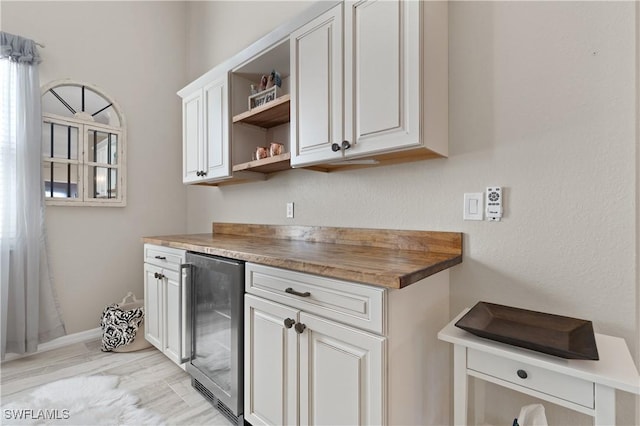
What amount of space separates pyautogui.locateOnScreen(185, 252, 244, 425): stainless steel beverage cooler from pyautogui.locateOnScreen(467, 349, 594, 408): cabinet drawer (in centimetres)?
105

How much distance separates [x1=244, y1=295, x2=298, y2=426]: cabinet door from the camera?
1.31m

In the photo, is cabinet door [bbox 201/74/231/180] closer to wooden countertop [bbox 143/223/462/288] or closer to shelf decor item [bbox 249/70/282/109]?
shelf decor item [bbox 249/70/282/109]

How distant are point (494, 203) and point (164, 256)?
205 cm

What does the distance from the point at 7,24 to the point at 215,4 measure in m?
1.60

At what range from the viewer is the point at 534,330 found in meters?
1.05

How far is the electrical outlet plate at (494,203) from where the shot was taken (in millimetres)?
1360

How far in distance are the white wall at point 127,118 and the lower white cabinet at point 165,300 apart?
0.76 m

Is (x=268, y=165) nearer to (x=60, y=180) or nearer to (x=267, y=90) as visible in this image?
(x=267, y=90)

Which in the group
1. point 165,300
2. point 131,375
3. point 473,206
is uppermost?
point 473,206

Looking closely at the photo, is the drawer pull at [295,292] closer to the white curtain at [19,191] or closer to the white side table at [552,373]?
the white side table at [552,373]

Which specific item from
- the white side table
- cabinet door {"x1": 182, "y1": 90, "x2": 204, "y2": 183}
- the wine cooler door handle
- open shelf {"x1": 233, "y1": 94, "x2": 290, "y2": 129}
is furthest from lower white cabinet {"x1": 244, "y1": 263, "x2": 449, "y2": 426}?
cabinet door {"x1": 182, "y1": 90, "x2": 204, "y2": 183}

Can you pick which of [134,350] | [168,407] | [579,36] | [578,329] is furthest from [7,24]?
[578,329]

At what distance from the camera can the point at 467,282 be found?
1451mm

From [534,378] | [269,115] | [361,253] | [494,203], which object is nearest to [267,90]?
[269,115]
